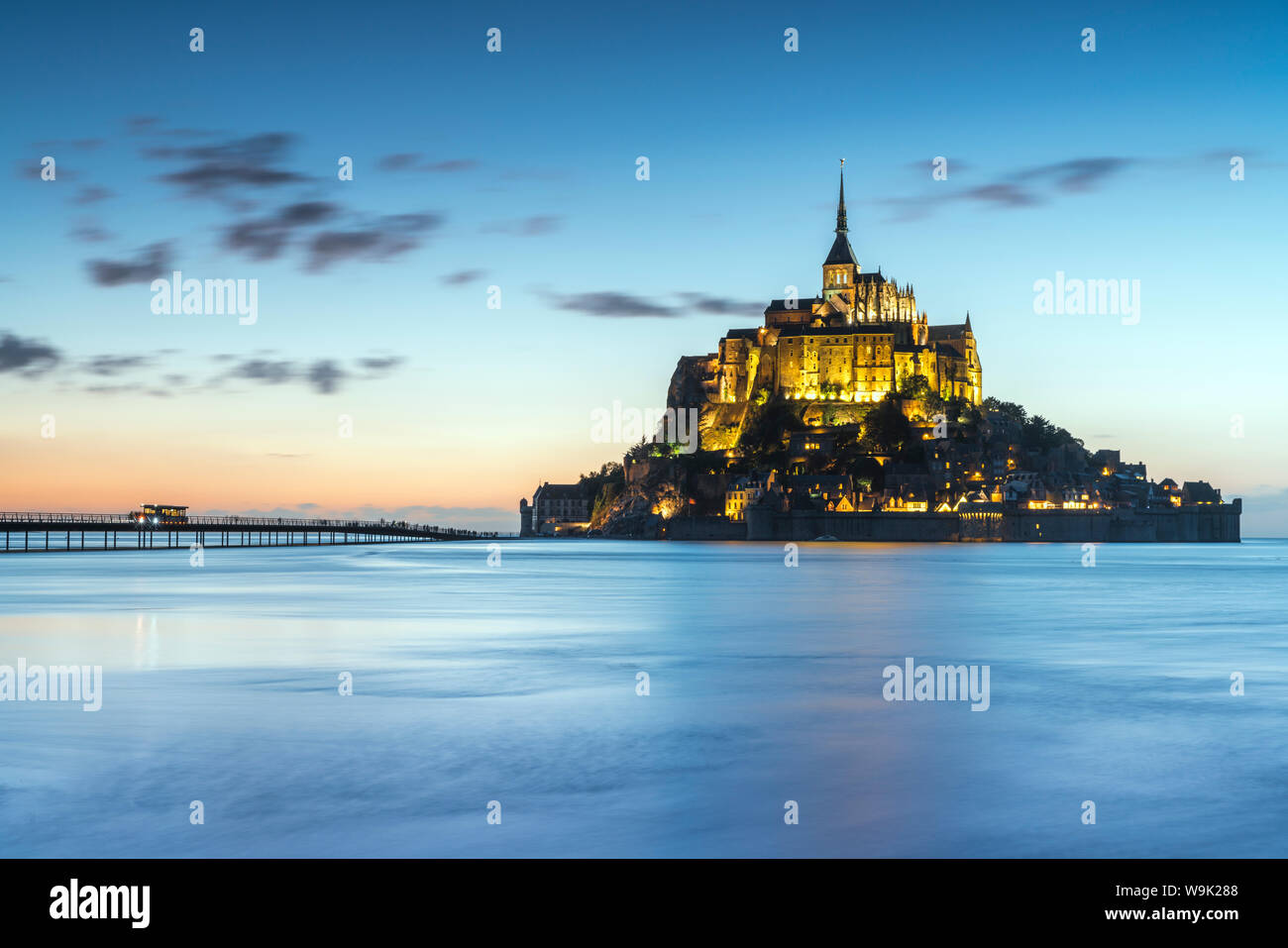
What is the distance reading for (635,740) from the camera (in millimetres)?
13250

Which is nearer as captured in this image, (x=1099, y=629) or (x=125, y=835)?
(x=125, y=835)

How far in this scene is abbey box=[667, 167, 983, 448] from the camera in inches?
5300

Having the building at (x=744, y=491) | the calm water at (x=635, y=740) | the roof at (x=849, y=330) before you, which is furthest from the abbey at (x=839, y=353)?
the calm water at (x=635, y=740)

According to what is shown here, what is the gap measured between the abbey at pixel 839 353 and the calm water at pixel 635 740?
105461 millimetres

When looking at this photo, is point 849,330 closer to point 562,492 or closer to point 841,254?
point 841,254

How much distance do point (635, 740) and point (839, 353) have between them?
412 ft

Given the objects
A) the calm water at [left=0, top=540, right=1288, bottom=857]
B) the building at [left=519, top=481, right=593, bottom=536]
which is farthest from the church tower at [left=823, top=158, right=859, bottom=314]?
the calm water at [left=0, top=540, right=1288, bottom=857]

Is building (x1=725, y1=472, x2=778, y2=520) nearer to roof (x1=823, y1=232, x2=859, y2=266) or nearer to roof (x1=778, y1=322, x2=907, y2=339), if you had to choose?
roof (x1=778, y1=322, x2=907, y2=339)

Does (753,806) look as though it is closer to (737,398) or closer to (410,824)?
(410,824)

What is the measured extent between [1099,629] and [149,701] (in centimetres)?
2230

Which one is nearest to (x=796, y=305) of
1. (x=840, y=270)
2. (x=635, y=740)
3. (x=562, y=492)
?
(x=840, y=270)
